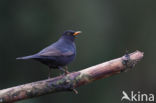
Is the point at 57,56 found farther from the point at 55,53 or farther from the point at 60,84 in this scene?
the point at 60,84

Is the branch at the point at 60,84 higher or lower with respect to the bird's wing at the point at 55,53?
lower

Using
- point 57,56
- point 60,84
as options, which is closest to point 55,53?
point 57,56

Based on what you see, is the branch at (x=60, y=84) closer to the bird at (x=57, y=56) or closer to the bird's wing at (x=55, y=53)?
the bird at (x=57, y=56)

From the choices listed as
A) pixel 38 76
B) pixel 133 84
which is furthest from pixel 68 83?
pixel 133 84

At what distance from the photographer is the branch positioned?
541 centimetres

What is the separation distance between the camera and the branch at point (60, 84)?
5406mm

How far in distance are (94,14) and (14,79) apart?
2.69m

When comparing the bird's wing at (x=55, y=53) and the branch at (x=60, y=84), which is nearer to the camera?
the branch at (x=60, y=84)

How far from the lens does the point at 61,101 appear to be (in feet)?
32.8

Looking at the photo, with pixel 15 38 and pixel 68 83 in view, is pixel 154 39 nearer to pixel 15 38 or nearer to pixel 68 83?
pixel 15 38

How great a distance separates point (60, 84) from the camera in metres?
5.50

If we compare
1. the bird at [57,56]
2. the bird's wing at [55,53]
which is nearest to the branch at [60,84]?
the bird at [57,56]

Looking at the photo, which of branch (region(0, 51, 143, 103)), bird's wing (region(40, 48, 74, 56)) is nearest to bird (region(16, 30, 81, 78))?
bird's wing (region(40, 48, 74, 56))

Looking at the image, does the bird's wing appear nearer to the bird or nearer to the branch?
the bird
